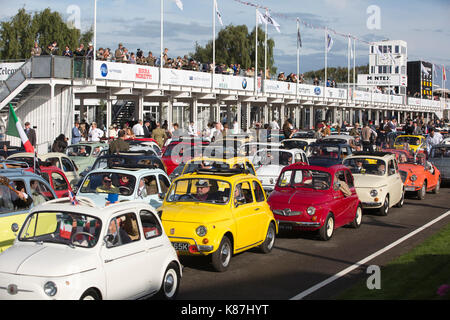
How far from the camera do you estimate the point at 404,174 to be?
21.7 m

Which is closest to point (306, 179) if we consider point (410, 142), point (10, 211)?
point (10, 211)

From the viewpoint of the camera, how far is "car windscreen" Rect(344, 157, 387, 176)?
1864 cm

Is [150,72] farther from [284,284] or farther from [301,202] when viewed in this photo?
[284,284]

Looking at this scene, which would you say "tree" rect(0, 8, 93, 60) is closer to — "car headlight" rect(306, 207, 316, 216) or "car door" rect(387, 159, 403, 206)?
"car door" rect(387, 159, 403, 206)

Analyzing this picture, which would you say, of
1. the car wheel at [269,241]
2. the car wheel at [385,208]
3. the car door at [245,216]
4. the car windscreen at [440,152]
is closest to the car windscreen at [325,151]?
the car windscreen at [440,152]

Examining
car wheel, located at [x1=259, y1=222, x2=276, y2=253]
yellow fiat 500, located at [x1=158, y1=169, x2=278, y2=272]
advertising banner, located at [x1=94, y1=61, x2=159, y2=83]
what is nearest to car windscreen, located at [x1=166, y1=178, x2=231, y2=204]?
yellow fiat 500, located at [x1=158, y1=169, x2=278, y2=272]

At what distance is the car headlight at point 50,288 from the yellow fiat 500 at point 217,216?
12.1ft

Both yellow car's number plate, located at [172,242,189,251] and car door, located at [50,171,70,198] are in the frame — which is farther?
car door, located at [50,171,70,198]

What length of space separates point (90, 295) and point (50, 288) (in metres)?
0.53

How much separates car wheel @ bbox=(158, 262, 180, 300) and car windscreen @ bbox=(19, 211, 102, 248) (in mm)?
1390

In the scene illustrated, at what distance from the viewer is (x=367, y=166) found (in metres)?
18.9

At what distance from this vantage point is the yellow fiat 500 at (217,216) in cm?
1066

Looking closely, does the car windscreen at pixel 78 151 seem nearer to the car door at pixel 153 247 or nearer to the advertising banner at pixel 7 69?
the advertising banner at pixel 7 69
